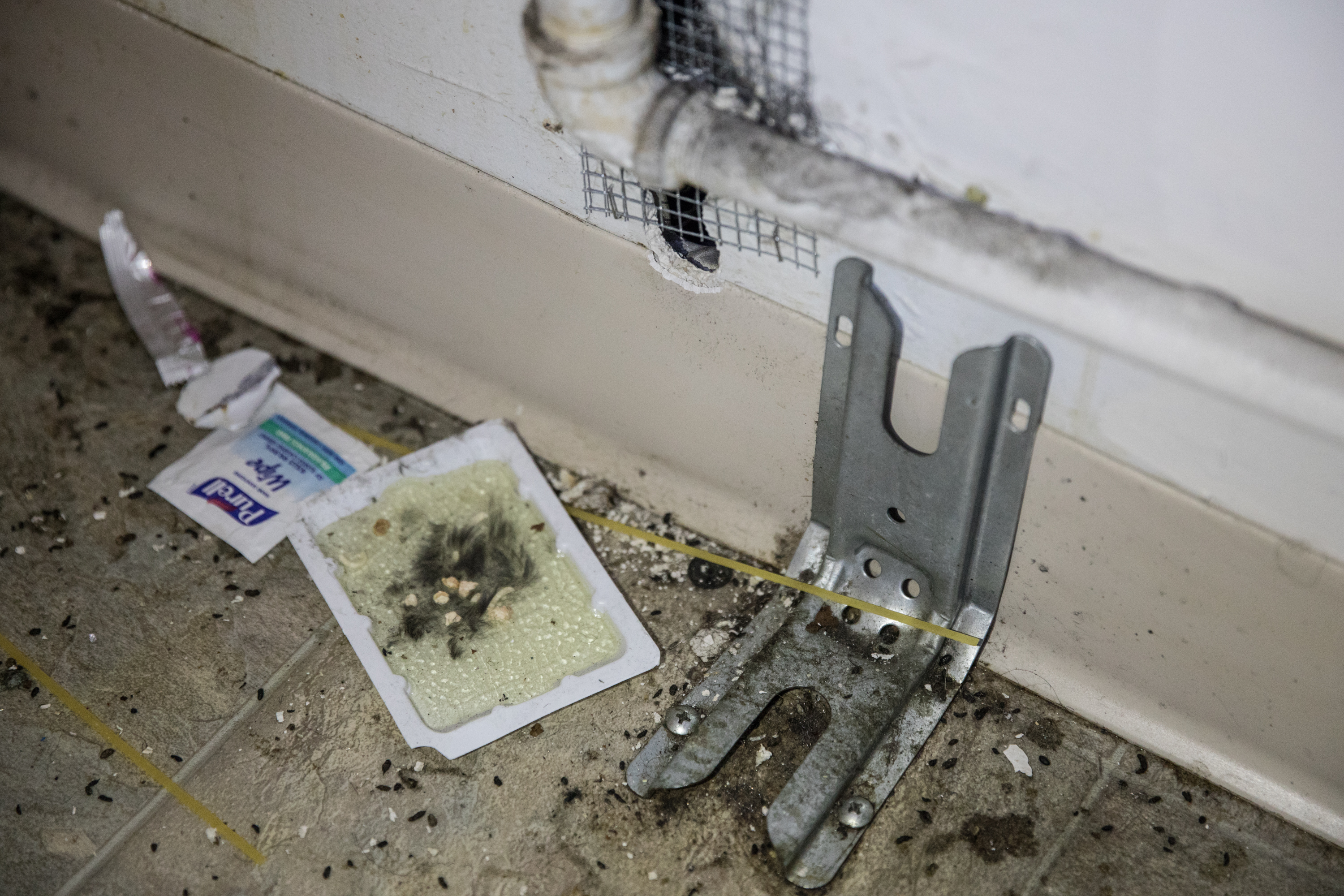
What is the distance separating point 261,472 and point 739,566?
86 cm

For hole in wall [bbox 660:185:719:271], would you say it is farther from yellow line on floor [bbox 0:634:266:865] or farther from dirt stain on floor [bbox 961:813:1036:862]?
yellow line on floor [bbox 0:634:266:865]

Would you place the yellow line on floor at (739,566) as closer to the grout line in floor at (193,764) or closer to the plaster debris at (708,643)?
the plaster debris at (708,643)

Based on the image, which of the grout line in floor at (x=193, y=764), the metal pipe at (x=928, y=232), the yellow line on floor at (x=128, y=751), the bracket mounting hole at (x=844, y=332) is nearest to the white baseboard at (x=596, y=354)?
the bracket mounting hole at (x=844, y=332)

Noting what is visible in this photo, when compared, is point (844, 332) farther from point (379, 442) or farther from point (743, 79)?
point (379, 442)

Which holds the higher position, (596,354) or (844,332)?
(844,332)

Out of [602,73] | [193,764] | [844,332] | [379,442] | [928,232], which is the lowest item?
[193,764]

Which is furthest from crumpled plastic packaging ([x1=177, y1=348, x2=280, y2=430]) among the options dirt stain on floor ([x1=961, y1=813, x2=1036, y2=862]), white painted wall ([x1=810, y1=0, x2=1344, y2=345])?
dirt stain on floor ([x1=961, y1=813, x2=1036, y2=862])

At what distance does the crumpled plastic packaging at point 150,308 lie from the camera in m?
2.11

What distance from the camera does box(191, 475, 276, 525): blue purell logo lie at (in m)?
1.88

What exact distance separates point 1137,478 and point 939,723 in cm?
50

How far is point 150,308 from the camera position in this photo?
2.20m

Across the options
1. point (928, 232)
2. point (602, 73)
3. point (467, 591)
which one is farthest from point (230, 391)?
point (928, 232)

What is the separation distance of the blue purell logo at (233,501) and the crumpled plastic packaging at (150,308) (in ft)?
0.94

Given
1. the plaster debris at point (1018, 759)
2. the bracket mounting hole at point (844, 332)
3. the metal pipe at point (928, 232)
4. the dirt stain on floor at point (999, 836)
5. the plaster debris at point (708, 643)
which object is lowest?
the dirt stain on floor at point (999, 836)
